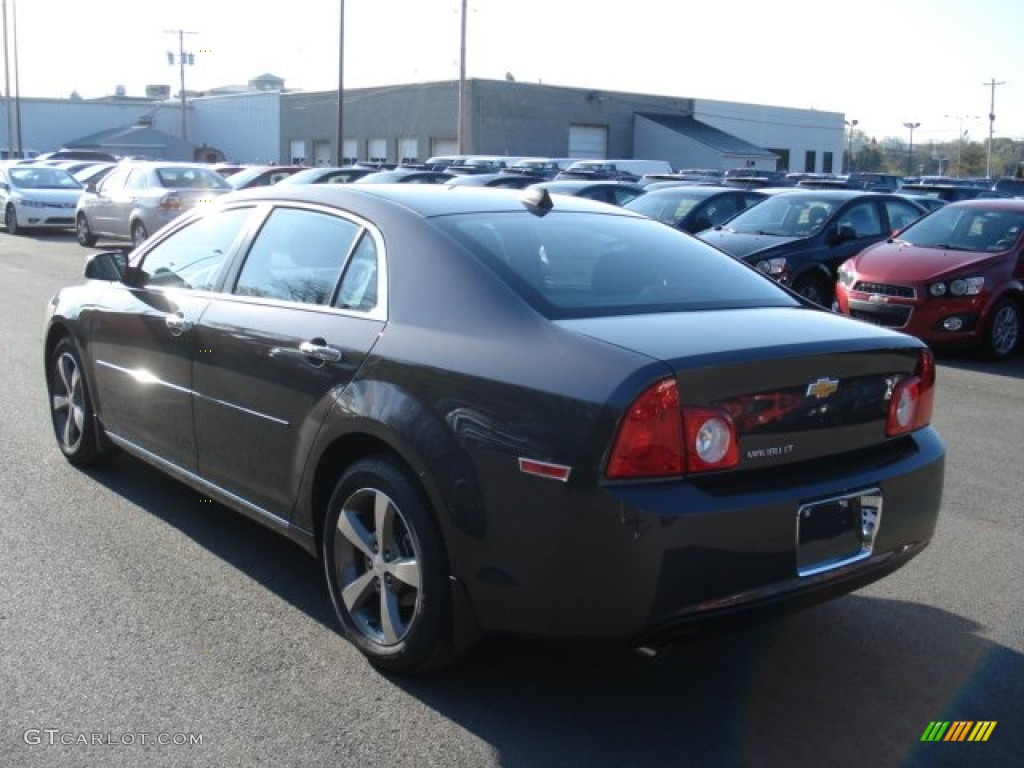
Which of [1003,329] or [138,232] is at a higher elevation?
[138,232]

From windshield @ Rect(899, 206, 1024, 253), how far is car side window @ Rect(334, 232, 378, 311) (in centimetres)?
950

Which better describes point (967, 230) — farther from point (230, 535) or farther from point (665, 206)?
point (230, 535)

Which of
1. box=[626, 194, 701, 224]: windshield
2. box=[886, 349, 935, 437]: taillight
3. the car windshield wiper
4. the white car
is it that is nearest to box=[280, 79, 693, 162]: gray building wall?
the white car

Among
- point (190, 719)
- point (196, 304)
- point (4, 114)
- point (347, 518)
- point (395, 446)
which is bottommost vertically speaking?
point (190, 719)

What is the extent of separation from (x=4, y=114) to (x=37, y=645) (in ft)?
273

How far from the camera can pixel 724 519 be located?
3438mm

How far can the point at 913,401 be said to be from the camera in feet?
13.7

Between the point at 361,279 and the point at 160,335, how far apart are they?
1415 millimetres

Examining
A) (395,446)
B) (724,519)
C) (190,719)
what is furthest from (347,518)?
(724,519)

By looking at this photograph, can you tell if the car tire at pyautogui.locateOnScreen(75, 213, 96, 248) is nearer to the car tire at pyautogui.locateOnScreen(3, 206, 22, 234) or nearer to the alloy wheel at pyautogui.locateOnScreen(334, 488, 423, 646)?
Answer: the car tire at pyautogui.locateOnScreen(3, 206, 22, 234)

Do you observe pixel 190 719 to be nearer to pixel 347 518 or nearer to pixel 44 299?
pixel 347 518

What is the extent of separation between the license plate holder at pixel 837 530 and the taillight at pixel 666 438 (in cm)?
37

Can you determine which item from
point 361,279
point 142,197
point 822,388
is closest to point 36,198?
point 142,197

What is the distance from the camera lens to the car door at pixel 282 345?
4.34 meters
